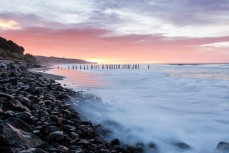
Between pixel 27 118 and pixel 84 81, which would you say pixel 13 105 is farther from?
pixel 84 81

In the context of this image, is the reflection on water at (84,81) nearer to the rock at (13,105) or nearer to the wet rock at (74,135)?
the rock at (13,105)

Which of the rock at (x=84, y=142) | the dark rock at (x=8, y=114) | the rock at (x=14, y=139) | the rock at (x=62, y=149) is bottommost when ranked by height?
the rock at (x=84, y=142)

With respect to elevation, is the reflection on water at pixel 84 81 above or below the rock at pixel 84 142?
below

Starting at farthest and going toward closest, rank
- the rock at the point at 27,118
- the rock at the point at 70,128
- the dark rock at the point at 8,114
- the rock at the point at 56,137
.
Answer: the rock at the point at 70,128, the rock at the point at 27,118, the dark rock at the point at 8,114, the rock at the point at 56,137

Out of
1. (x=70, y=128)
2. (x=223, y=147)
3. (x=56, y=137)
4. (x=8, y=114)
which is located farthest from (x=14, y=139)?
(x=223, y=147)

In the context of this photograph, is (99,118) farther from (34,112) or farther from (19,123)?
(19,123)

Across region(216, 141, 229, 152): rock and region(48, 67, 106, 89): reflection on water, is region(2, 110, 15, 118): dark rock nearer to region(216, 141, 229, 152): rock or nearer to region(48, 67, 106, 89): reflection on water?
region(216, 141, 229, 152): rock

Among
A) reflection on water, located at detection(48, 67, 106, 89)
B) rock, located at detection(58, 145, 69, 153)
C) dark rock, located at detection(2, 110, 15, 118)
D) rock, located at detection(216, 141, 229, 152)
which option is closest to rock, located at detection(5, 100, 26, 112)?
dark rock, located at detection(2, 110, 15, 118)

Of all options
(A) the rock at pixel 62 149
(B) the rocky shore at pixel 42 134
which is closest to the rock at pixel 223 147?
(B) the rocky shore at pixel 42 134

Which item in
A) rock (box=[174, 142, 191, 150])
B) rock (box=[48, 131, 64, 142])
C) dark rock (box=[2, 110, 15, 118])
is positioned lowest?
rock (box=[174, 142, 191, 150])

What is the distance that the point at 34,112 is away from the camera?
6398 mm

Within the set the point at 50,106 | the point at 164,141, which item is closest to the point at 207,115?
the point at 164,141

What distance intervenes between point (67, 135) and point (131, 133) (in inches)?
87.3

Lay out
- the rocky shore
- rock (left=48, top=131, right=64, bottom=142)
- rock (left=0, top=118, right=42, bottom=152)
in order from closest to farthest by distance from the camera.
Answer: rock (left=0, top=118, right=42, bottom=152), the rocky shore, rock (left=48, top=131, right=64, bottom=142)
